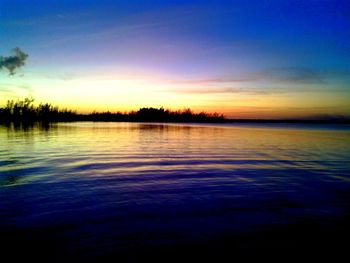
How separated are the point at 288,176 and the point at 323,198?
13.2 feet

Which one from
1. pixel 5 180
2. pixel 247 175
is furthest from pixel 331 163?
pixel 5 180

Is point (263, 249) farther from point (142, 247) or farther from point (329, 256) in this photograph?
point (142, 247)

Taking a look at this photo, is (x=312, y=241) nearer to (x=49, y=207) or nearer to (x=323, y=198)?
(x=323, y=198)

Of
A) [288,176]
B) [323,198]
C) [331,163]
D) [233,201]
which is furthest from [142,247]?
[331,163]

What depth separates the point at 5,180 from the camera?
38.8ft

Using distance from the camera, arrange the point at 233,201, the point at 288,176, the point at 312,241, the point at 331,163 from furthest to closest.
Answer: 1. the point at 331,163
2. the point at 288,176
3. the point at 233,201
4. the point at 312,241

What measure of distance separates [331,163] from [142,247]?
17.3 meters

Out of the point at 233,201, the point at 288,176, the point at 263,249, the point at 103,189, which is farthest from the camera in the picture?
the point at 288,176

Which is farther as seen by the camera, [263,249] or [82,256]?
[263,249]

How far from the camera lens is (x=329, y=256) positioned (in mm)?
5426

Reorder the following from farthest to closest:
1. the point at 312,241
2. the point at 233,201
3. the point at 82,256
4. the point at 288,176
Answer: the point at 288,176 → the point at 233,201 → the point at 312,241 → the point at 82,256

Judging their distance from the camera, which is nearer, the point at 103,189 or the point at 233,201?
→ the point at 233,201

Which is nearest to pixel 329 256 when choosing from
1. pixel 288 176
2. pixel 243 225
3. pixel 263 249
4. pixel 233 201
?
pixel 263 249

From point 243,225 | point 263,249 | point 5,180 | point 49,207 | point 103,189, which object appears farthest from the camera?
point 5,180
